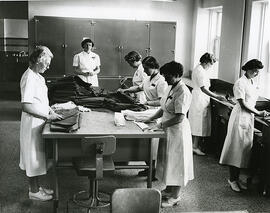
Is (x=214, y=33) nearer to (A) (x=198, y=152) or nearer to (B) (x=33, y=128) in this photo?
(A) (x=198, y=152)

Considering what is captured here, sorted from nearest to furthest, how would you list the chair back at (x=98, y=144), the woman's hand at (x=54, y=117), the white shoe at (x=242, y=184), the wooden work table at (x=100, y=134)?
the chair back at (x=98, y=144)
the wooden work table at (x=100, y=134)
the woman's hand at (x=54, y=117)
the white shoe at (x=242, y=184)

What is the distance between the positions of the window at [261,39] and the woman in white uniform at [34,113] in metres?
3.51

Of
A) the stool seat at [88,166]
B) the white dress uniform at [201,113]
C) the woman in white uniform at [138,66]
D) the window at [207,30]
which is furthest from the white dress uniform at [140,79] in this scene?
the window at [207,30]

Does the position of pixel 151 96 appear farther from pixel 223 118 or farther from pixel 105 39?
pixel 105 39

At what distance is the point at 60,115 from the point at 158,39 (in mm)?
5391

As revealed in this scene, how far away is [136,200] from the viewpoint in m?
2.67

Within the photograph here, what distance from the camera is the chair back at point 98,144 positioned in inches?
143

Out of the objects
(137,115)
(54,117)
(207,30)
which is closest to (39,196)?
(54,117)

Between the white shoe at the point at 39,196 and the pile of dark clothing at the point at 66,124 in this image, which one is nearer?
the pile of dark clothing at the point at 66,124

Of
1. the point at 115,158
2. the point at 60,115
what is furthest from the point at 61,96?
the point at 115,158

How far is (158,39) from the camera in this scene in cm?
926

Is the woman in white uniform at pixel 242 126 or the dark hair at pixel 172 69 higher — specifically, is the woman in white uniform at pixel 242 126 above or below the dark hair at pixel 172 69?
below

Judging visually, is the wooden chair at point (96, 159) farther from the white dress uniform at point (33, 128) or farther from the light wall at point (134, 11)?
the light wall at point (134, 11)

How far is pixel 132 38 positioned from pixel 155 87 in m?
4.34
